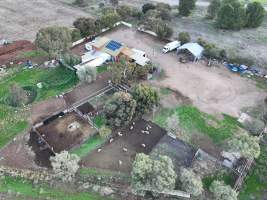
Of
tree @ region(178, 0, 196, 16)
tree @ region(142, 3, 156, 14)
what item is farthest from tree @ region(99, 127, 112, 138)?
tree @ region(178, 0, 196, 16)

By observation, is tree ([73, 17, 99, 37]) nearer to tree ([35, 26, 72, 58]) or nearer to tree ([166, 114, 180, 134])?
tree ([35, 26, 72, 58])

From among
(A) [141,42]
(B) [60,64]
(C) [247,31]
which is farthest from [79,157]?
(C) [247,31]

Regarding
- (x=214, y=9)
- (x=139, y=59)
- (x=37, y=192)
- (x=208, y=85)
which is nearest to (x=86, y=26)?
(x=139, y=59)

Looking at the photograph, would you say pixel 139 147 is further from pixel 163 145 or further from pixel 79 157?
pixel 79 157

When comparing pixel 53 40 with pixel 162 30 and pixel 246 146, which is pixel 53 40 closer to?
pixel 162 30

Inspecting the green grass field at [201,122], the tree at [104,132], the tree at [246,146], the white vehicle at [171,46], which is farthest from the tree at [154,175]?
the white vehicle at [171,46]

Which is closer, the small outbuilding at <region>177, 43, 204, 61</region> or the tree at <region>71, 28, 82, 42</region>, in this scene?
the small outbuilding at <region>177, 43, 204, 61</region>

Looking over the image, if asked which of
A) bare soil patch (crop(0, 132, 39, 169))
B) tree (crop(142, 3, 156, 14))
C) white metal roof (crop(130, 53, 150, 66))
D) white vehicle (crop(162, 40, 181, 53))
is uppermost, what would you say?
tree (crop(142, 3, 156, 14))
